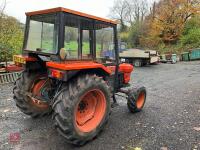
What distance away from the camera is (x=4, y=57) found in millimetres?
9844

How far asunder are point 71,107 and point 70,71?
57 cm

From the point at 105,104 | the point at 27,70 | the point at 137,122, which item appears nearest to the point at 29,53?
the point at 27,70

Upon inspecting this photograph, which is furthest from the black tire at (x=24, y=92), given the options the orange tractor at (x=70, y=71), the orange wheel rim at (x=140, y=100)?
the orange wheel rim at (x=140, y=100)

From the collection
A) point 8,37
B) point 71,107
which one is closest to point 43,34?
point 71,107

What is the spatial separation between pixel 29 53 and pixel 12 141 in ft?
5.42

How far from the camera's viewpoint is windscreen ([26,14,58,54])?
3.89 metres

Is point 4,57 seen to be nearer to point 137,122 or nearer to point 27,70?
point 27,70

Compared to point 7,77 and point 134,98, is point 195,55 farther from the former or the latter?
point 134,98

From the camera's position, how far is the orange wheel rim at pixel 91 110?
4.14m

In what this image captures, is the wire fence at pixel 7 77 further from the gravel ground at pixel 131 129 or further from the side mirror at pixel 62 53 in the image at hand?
the side mirror at pixel 62 53

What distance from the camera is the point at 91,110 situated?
4.37 metres

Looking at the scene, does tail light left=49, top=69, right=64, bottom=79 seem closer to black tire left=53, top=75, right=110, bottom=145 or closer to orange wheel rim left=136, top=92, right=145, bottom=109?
black tire left=53, top=75, right=110, bottom=145

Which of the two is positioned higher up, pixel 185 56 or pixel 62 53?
pixel 185 56

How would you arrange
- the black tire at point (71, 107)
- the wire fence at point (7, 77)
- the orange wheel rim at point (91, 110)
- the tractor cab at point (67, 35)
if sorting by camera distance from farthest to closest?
the wire fence at point (7, 77)
the orange wheel rim at point (91, 110)
the tractor cab at point (67, 35)
the black tire at point (71, 107)
